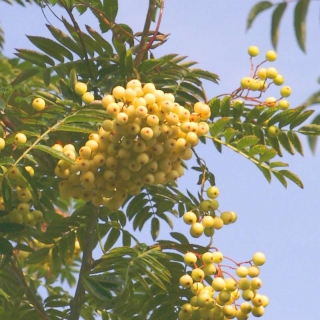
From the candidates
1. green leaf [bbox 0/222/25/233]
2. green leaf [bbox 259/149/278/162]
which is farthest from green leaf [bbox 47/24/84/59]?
green leaf [bbox 259/149/278/162]

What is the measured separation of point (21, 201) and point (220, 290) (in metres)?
0.83

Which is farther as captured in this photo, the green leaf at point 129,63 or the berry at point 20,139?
the green leaf at point 129,63

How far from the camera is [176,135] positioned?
2.64 m

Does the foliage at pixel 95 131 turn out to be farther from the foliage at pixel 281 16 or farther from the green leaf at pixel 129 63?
the foliage at pixel 281 16

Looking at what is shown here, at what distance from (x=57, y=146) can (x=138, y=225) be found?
837 mm

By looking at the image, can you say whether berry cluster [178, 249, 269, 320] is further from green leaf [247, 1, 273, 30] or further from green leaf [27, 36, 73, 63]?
green leaf [247, 1, 273, 30]

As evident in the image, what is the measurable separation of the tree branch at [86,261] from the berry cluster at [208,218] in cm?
38

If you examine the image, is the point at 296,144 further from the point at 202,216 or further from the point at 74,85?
the point at 74,85

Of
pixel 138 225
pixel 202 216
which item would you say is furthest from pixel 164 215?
pixel 202 216

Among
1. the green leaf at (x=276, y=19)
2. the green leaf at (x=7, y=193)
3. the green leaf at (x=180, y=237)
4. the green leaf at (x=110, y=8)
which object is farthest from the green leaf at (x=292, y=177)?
the green leaf at (x=276, y=19)

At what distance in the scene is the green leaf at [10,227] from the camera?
9.11 ft

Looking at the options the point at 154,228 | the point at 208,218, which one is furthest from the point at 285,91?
the point at 154,228

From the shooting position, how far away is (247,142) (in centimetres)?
279

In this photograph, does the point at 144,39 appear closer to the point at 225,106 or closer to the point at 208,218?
the point at 225,106
